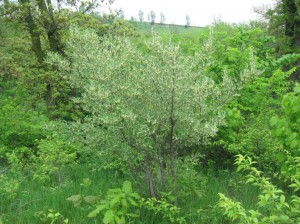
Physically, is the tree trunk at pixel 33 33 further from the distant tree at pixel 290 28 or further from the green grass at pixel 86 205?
the distant tree at pixel 290 28

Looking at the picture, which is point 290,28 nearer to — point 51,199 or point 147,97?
point 147,97

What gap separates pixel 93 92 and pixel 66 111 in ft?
21.3

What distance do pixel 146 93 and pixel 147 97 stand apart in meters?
0.07

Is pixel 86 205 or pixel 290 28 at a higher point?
pixel 290 28

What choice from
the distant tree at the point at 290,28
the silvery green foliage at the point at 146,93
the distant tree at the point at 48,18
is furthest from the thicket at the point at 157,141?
the distant tree at the point at 290,28

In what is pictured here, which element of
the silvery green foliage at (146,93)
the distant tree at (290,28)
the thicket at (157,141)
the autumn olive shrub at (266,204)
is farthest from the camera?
the distant tree at (290,28)

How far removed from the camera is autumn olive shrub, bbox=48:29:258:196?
4703 millimetres

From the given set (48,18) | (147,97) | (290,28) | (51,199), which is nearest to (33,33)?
(48,18)

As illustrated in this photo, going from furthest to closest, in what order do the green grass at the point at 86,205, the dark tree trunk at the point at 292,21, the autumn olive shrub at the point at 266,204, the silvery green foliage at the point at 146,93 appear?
the dark tree trunk at the point at 292,21
the green grass at the point at 86,205
the silvery green foliage at the point at 146,93
the autumn olive shrub at the point at 266,204

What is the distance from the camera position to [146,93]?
16.1 ft

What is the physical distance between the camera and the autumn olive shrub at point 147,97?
15.4 ft

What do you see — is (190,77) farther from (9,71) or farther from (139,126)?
(9,71)

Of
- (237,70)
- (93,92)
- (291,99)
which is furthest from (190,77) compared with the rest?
(237,70)

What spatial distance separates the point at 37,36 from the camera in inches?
463
